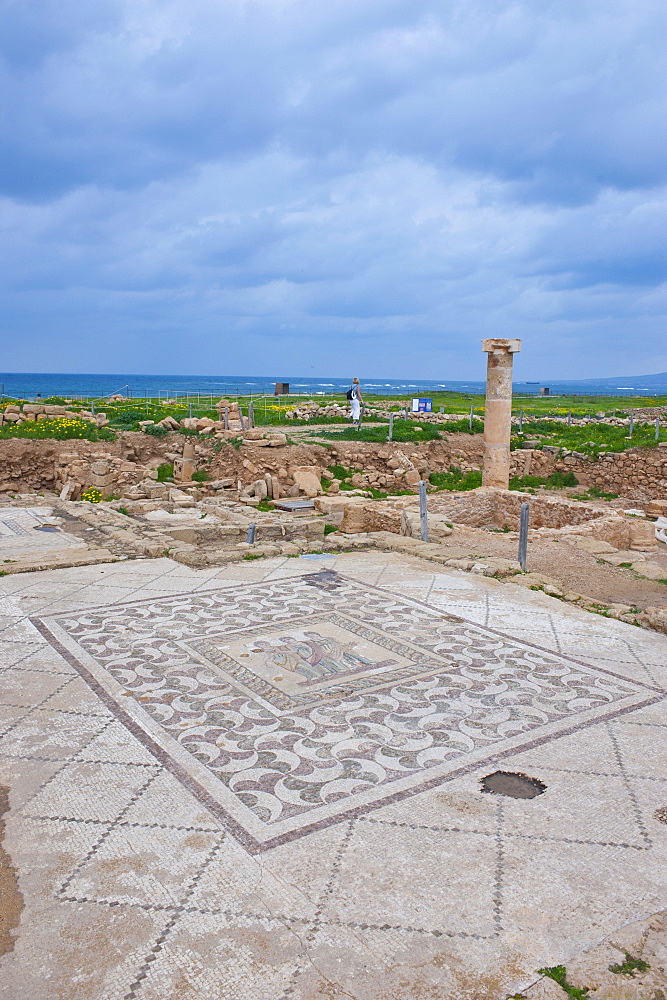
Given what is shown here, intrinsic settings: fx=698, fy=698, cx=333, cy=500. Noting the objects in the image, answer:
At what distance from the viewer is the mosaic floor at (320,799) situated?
2320 mm

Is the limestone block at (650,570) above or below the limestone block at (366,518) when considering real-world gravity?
below

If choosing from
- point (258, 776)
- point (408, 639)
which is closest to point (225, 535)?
point (408, 639)

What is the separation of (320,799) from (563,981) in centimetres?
133

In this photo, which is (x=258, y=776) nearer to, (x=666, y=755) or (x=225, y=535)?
(x=666, y=755)

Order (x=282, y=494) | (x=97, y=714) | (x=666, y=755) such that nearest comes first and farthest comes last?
1. (x=666, y=755)
2. (x=97, y=714)
3. (x=282, y=494)

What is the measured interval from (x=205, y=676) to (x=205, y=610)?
1420 mm

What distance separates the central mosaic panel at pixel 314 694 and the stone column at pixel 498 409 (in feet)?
30.4

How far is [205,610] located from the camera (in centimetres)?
605

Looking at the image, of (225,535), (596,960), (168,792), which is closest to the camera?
(596,960)

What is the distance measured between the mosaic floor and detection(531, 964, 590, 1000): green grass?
53mm

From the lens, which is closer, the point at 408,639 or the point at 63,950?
the point at 63,950

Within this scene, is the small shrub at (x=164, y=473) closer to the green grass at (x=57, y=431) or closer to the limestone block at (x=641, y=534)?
the green grass at (x=57, y=431)

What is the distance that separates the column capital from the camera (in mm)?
14188

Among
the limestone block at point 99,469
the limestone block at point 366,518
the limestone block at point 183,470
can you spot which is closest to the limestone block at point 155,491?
the limestone block at point 99,469
